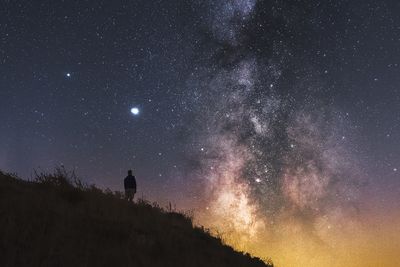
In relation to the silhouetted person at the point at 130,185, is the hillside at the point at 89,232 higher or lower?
lower

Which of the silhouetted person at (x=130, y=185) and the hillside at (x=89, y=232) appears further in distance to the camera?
the silhouetted person at (x=130, y=185)

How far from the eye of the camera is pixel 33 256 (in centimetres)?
580

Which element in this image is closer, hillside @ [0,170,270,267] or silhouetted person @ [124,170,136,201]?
hillside @ [0,170,270,267]

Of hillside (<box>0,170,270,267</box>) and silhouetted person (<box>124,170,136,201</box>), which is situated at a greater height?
silhouetted person (<box>124,170,136,201</box>)

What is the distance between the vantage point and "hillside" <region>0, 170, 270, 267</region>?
611 centimetres

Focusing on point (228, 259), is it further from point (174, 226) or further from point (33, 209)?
point (33, 209)

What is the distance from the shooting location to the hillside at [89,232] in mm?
6105

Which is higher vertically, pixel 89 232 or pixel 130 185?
pixel 130 185

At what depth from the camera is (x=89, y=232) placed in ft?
23.6

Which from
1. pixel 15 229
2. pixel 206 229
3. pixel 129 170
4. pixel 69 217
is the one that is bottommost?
pixel 15 229

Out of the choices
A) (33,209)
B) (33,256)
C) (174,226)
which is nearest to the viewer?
(33,256)

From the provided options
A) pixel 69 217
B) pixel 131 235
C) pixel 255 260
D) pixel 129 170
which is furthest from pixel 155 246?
pixel 129 170

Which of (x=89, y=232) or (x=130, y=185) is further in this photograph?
(x=130, y=185)

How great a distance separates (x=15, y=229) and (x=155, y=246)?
2.29 metres
